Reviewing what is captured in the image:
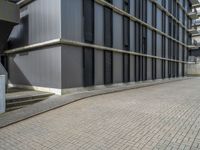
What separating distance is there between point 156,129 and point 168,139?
0.70 m

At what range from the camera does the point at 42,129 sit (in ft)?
17.2

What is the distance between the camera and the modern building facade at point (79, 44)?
1098 cm

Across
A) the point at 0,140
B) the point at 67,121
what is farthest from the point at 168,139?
the point at 0,140

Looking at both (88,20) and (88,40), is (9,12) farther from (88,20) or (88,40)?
(88,40)

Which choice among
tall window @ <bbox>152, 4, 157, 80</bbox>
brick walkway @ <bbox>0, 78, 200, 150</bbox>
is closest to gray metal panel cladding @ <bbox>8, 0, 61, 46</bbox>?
brick walkway @ <bbox>0, 78, 200, 150</bbox>

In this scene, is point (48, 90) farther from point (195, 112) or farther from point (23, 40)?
point (195, 112)

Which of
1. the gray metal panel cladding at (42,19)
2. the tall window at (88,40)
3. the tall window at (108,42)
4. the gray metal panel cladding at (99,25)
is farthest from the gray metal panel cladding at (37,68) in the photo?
the tall window at (108,42)

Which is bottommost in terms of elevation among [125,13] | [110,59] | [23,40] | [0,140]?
[0,140]

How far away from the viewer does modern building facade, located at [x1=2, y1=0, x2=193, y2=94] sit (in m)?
11.0

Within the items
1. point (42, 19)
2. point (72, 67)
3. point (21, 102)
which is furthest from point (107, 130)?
point (42, 19)

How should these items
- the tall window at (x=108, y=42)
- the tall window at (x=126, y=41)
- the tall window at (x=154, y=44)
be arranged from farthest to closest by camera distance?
1. the tall window at (x=154, y=44)
2. the tall window at (x=126, y=41)
3. the tall window at (x=108, y=42)

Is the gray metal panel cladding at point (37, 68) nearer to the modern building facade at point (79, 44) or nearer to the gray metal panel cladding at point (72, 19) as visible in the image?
the modern building facade at point (79, 44)

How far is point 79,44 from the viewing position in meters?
11.5

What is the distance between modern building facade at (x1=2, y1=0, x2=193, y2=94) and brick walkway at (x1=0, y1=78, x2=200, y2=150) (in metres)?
4.61
